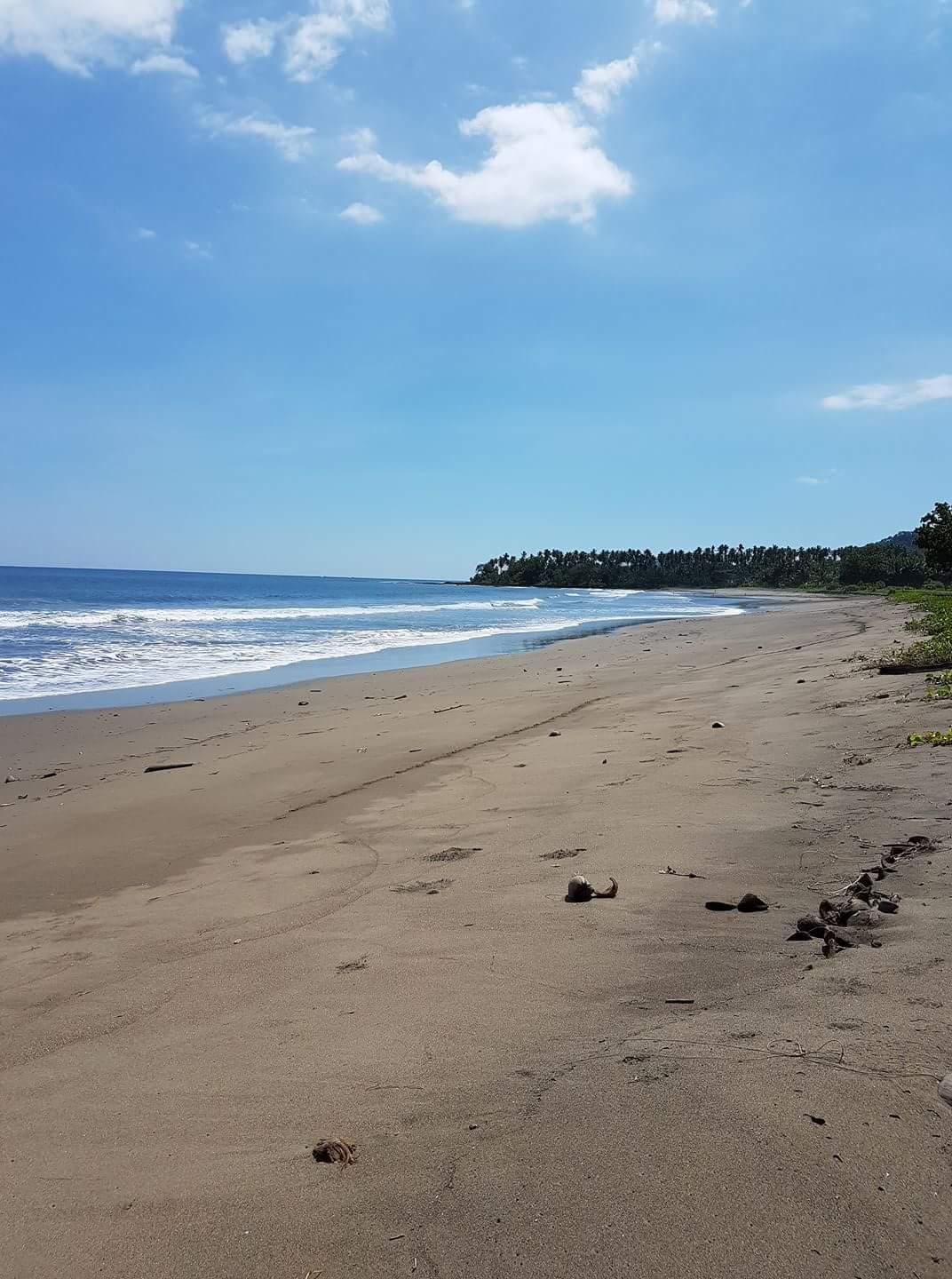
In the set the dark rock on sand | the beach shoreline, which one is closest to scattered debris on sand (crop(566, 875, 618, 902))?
the dark rock on sand

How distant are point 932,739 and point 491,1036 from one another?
507cm

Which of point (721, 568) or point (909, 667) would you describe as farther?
point (721, 568)

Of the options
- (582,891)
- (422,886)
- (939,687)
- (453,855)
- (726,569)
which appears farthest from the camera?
(726,569)

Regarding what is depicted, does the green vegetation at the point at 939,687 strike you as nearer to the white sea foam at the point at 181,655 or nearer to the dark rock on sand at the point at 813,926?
the dark rock on sand at the point at 813,926

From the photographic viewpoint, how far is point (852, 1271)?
1634mm

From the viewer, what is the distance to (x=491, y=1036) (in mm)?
2699

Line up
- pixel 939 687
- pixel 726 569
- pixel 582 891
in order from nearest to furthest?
pixel 582 891 → pixel 939 687 → pixel 726 569

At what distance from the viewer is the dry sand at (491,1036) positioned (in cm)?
185

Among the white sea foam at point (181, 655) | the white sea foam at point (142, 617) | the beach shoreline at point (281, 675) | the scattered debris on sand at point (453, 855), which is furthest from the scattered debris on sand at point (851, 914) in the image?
the white sea foam at point (142, 617)

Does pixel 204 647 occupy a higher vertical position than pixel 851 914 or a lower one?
lower

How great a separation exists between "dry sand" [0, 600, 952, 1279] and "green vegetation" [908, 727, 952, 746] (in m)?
0.22

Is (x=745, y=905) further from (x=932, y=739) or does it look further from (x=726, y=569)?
(x=726, y=569)

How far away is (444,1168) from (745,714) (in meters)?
8.08

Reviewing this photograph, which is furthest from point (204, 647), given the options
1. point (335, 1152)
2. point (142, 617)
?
point (335, 1152)
